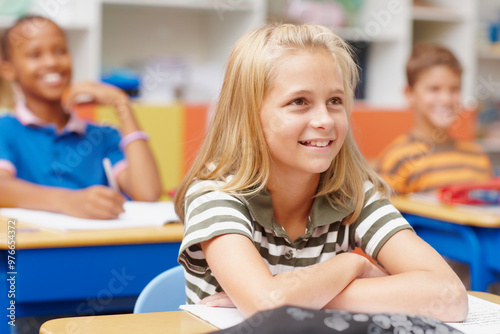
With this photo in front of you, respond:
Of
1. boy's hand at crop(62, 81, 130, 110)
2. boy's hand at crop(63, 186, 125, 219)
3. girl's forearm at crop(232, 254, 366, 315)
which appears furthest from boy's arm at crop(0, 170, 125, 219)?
girl's forearm at crop(232, 254, 366, 315)

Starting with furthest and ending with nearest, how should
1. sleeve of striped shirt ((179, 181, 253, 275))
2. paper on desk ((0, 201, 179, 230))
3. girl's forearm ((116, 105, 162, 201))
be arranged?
girl's forearm ((116, 105, 162, 201)), paper on desk ((0, 201, 179, 230)), sleeve of striped shirt ((179, 181, 253, 275))

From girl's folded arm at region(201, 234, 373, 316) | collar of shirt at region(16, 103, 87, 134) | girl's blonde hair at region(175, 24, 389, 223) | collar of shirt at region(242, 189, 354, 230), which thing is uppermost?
girl's blonde hair at region(175, 24, 389, 223)

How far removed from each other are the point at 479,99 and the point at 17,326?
11.1 feet

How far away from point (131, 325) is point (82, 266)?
0.64 meters

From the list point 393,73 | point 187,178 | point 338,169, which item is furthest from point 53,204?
point 393,73

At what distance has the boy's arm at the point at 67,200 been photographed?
1722 mm

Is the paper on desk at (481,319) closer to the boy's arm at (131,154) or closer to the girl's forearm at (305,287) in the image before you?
the girl's forearm at (305,287)

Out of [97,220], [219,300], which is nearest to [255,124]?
[219,300]

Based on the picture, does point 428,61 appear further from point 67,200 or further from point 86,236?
point 86,236

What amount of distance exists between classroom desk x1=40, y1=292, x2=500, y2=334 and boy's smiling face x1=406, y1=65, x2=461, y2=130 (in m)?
2.09

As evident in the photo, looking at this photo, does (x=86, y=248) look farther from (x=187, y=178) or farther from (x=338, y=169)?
(x=338, y=169)

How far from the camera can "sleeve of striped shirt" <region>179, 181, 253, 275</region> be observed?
3.35 feet

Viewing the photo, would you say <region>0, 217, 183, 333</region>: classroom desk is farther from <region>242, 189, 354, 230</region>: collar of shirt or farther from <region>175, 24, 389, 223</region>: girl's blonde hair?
<region>242, 189, 354, 230</region>: collar of shirt

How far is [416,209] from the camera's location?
7.16 ft
